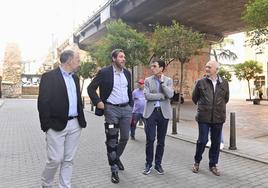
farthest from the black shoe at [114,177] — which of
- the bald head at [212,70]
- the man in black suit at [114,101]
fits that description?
the bald head at [212,70]

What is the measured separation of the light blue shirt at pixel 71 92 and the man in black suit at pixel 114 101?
1021mm

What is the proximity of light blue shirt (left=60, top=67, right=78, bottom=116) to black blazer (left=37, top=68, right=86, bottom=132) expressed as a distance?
73mm

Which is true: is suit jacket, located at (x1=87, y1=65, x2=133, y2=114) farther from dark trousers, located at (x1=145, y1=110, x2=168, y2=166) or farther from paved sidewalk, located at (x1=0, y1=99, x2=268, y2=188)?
paved sidewalk, located at (x1=0, y1=99, x2=268, y2=188)

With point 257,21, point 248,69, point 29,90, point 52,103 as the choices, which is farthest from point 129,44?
point 29,90

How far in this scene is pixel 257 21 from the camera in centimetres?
1005

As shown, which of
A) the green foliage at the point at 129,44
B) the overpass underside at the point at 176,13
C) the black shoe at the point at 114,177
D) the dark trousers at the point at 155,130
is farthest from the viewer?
the overpass underside at the point at 176,13

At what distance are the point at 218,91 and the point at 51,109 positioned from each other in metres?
2.98

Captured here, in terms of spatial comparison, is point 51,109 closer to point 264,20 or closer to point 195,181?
point 195,181

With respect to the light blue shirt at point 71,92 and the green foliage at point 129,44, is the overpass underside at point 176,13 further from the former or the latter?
the light blue shirt at point 71,92

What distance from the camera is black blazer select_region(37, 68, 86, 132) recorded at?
4.31 m

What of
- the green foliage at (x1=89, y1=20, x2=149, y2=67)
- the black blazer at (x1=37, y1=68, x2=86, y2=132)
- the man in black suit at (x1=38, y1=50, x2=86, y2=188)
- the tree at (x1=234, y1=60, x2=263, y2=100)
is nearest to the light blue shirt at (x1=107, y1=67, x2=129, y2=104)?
the man in black suit at (x1=38, y1=50, x2=86, y2=188)

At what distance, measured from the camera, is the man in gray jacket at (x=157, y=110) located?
238 inches

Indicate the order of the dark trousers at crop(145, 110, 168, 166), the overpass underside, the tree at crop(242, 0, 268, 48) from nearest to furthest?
the dark trousers at crop(145, 110, 168, 166)
the tree at crop(242, 0, 268, 48)
the overpass underside

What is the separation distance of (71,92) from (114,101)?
124 centimetres
